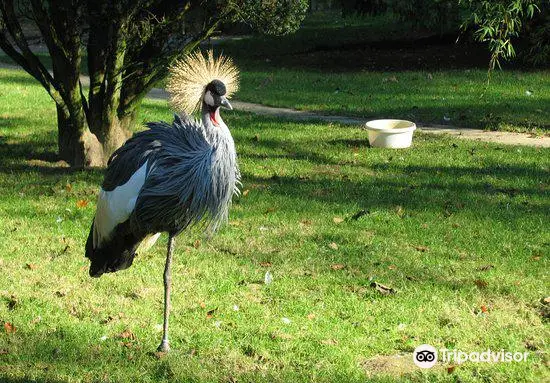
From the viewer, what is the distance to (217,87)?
5.43 m

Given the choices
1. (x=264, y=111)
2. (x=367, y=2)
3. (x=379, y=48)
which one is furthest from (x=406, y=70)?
(x=264, y=111)

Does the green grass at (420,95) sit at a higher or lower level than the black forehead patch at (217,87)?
lower

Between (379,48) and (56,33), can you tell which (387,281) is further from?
(379,48)

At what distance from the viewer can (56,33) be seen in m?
9.48

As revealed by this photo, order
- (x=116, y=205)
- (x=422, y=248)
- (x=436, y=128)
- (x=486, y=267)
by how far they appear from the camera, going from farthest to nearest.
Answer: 1. (x=436, y=128)
2. (x=422, y=248)
3. (x=486, y=267)
4. (x=116, y=205)

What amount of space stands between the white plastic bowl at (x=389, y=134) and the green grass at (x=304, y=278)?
455 millimetres

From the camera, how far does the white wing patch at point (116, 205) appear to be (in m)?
5.42

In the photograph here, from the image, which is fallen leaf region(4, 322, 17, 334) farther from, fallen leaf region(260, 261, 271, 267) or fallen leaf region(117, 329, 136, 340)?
fallen leaf region(260, 261, 271, 267)

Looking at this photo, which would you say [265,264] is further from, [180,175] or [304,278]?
[180,175]

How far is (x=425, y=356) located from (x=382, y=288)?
114 cm

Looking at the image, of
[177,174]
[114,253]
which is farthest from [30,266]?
[177,174]

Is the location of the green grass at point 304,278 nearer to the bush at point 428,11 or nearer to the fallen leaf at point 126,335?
the fallen leaf at point 126,335

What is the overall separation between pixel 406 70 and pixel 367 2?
222 centimetres

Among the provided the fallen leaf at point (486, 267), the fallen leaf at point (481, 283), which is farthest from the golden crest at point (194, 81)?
the fallen leaf at point (486, 267)
